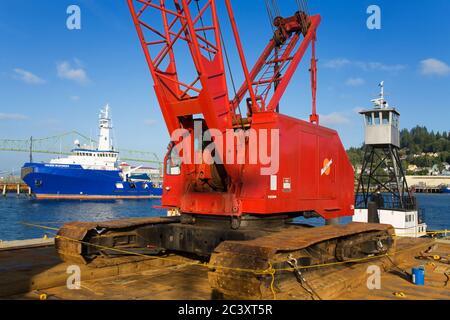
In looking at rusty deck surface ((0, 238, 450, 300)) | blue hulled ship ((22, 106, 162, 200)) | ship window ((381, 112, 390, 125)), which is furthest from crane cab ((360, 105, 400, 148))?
blue hulled ship ((22, 106, 162, 200))

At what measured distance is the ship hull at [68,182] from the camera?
211 ft

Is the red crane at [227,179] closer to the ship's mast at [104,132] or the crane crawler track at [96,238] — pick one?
the crane crawler track at [96,238]

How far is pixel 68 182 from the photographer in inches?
2584

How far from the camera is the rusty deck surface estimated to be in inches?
277

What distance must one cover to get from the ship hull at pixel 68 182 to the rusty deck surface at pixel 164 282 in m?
58.4

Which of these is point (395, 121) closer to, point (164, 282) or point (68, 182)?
point (164, 282)

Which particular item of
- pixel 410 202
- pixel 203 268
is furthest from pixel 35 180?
pixel 203 268

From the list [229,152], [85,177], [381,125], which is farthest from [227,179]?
[85,177]

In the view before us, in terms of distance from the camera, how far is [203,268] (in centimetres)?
941

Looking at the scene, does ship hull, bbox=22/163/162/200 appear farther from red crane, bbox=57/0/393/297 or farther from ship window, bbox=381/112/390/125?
red crane, bbox=57/0/393/297

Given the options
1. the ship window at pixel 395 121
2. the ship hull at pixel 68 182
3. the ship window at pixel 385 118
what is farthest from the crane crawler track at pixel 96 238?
the ship hull at pixel 68 182

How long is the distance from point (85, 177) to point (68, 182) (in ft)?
8.91
